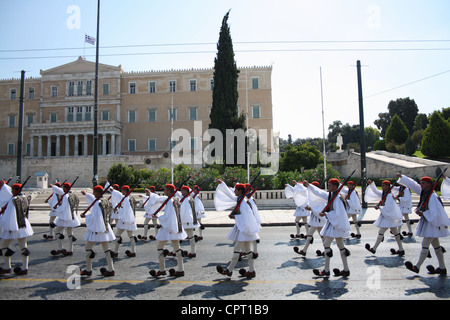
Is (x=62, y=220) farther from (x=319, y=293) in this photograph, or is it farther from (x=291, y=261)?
(x=319, y=293)

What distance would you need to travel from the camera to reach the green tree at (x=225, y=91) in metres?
33.4

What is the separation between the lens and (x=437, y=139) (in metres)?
37.2

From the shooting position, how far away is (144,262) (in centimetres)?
829

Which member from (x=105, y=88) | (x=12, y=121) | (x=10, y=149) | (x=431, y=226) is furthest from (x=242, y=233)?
(x=12, y=121)

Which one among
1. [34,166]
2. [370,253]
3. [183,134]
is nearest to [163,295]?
[370,253]

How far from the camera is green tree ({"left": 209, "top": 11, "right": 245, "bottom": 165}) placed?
1316 inches

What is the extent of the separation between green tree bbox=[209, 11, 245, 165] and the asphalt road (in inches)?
950

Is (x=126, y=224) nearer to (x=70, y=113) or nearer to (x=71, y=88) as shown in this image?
(x=70, y=113)

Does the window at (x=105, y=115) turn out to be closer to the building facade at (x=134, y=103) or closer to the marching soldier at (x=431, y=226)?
the building facade at (x=134, y=103)

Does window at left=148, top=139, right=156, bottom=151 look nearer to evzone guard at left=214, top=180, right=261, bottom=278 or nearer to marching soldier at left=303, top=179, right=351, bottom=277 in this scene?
evzone guard at left=214, top=180, right=261, bottom=278

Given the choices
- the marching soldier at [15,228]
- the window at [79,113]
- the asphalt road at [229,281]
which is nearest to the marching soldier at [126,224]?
the asphalt road at [229,281]

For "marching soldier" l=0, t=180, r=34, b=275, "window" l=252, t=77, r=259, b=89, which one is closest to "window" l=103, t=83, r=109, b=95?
"window" l=252, t=77, r=259, b=89

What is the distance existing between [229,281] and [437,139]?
39769 millimetres

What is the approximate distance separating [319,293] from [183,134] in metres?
50.6
